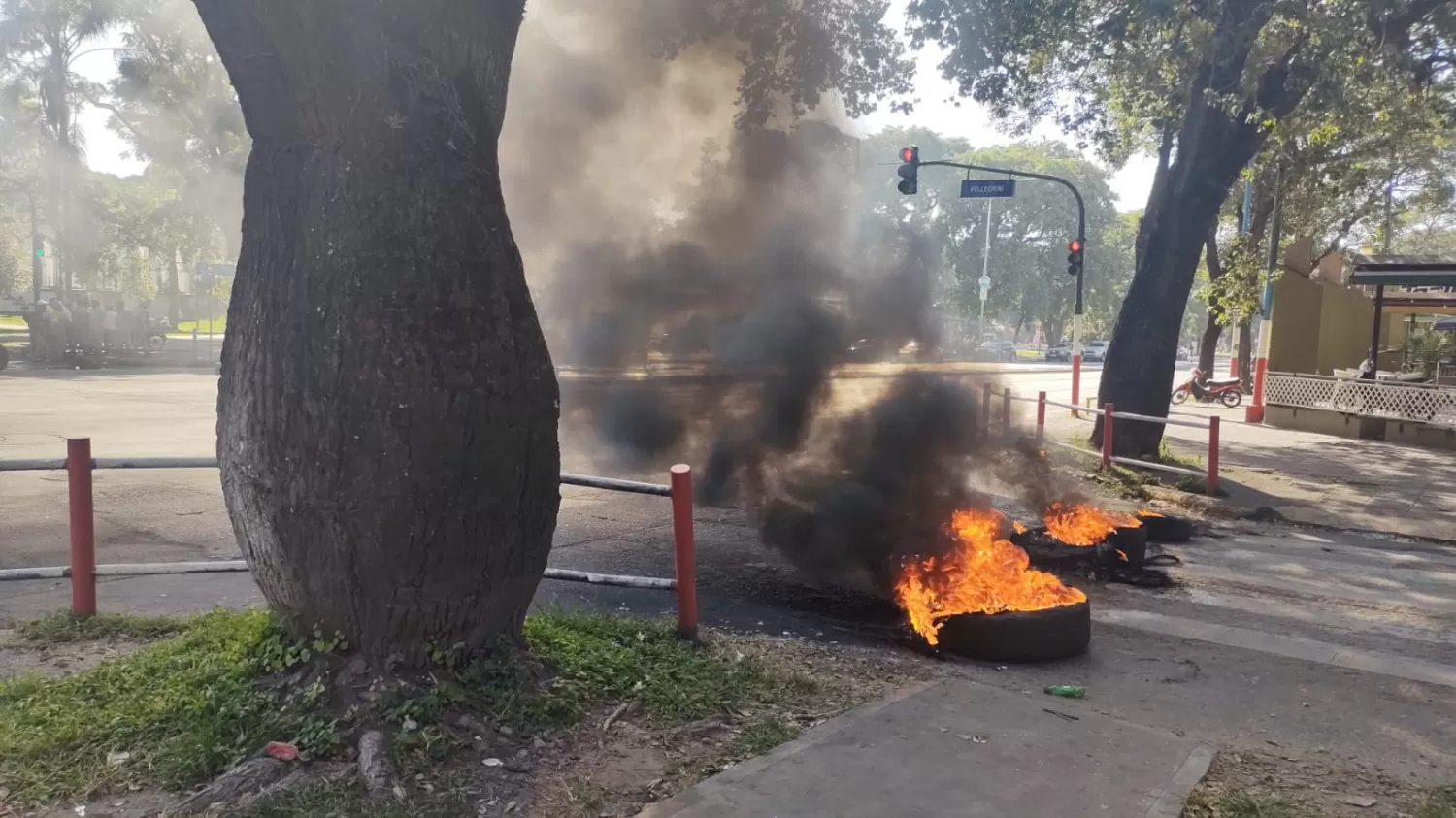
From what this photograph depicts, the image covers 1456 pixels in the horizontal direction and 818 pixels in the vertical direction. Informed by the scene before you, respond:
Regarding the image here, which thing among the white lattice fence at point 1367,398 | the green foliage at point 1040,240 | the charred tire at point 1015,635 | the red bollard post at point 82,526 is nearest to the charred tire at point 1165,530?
the charred tire at point 1015,635

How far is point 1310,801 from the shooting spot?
11.4ft

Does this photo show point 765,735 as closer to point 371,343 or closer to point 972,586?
point 371,343

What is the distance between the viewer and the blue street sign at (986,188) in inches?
560

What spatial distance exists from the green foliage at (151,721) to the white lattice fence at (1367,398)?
18044mm

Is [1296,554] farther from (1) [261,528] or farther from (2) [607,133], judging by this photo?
(1) [261,528]

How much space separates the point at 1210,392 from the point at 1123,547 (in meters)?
20.1

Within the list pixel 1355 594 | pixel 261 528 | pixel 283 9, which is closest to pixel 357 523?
pixel 261 528

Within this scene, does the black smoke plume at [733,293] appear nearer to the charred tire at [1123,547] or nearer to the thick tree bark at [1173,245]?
the charred tire at [1123,547]

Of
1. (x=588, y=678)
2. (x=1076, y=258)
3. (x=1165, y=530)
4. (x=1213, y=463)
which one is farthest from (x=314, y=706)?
(x=1076, y=258)

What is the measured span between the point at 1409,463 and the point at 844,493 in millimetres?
11514

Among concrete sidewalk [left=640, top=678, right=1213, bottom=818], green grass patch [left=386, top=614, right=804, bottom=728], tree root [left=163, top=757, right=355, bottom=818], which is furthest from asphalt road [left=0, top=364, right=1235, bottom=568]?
tree root [left=163, top=757, right=355, bottom=818]

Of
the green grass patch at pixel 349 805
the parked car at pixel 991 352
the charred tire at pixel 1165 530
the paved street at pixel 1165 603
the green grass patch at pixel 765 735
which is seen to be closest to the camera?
the green grass patch at pixel 349 805

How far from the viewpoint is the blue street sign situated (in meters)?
14.2

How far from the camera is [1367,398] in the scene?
16.8 metres
